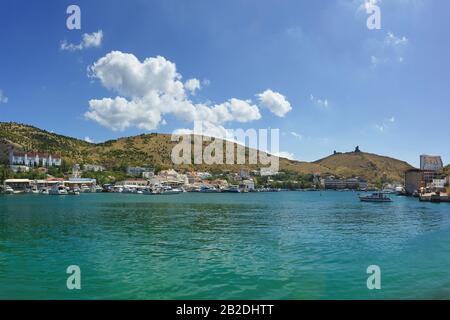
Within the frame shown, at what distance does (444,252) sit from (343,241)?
6231mm

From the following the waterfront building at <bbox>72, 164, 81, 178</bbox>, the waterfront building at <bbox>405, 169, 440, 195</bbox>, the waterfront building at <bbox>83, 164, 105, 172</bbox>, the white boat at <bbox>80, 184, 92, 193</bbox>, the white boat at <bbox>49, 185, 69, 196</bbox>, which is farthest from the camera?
the waterfront building at <bbox>83, 164, 105, 172</bbox>

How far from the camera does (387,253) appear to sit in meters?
22.9

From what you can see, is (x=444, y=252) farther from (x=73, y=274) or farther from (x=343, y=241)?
(x=73, y=274)

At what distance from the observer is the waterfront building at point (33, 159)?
553 ft

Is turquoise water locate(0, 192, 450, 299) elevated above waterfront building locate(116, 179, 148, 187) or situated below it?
below

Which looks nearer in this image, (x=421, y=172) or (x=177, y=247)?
(x=177, y=247)

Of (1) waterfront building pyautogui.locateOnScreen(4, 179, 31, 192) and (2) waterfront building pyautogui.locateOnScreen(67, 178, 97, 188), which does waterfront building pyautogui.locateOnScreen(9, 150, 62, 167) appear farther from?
(1) waterfront building pyautogui.locateOnScreen(4, 179, 31, 192)

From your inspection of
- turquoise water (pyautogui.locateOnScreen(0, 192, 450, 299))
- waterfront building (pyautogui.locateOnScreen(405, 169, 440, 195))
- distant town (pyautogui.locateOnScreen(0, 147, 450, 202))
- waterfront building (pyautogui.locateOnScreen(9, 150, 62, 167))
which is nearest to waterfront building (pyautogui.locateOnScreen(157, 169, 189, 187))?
distant town (pyautogui.locateOnScreen(0, 147, 450, 202))

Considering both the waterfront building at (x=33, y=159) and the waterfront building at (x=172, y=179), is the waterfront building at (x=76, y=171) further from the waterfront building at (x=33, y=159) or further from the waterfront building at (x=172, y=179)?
the waterfront building at (x=172, y=179)

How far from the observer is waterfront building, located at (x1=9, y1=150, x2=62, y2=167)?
168475mm

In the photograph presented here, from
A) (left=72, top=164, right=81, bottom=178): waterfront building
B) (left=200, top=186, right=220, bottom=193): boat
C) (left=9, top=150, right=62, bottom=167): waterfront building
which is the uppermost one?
(left=9, top=150, right=62, bottom=167): waterfront building

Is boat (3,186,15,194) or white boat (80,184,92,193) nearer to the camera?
boat (3,186,15,194)

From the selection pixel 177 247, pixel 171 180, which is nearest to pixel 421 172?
pixel 171 180

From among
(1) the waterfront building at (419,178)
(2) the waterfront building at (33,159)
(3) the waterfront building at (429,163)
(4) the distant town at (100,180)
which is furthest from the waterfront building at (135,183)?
(3) the waterfront building at (429,163)
